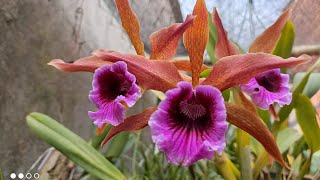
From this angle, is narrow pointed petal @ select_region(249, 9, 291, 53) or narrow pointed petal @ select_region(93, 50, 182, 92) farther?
narrow pointed petal @ select_region(249, 9, 291, 53)

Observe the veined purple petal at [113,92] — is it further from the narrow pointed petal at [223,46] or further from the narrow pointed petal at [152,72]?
the narrow pointed petal at [223,46]

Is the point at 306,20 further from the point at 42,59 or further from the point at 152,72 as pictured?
the point at 152,72

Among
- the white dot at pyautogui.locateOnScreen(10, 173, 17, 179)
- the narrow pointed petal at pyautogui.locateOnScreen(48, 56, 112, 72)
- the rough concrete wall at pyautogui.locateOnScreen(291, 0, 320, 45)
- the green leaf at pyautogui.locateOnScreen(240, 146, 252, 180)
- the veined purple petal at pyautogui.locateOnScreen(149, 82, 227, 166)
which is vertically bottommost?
the white dot at pyautogui.locateOnScreen(10, 173, 17, 179)

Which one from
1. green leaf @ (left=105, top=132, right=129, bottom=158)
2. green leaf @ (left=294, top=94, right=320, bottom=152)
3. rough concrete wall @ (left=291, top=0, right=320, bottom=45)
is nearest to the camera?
green leaf @ (left=294, top=94, right=320, bottom=152)

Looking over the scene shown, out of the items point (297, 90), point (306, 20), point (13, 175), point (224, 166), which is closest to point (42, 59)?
point (13, 175)

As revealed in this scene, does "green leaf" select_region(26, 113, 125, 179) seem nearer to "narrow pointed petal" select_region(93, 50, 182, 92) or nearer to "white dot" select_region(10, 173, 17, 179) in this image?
"narrow pointed petal" select_region(93, 50, 182, 92)

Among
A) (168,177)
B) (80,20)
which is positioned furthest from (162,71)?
(80,20)

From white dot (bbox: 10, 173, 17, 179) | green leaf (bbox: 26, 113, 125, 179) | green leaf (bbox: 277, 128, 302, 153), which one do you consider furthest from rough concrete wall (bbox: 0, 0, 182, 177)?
green leaf (bbox: 277, 128, 302, 153)
